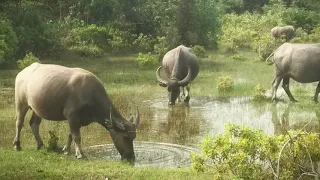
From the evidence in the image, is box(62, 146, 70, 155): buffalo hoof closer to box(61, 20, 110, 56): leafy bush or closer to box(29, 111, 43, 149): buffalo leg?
box(29, 111, 43, 149): buffalo leg

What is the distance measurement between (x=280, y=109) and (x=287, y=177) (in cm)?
608

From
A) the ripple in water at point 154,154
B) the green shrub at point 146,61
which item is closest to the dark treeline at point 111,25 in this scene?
the green shrub at point 146,61

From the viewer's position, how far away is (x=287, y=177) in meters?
5.86

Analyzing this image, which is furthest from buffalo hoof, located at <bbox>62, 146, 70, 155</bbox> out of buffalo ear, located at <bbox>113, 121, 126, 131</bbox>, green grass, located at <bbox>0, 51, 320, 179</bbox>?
buffalo ear, located at <bbox>113, 121, 126, 131</bbox>

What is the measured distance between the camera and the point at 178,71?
12.6 metres

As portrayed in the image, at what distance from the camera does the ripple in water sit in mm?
7594

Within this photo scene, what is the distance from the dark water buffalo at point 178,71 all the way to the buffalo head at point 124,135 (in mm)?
4746

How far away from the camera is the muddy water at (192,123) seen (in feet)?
26.7

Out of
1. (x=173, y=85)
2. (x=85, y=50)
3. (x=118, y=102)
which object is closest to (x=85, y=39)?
(x=85, y=50)

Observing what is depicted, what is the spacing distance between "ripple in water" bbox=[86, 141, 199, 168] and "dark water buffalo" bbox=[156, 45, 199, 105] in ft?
11.6

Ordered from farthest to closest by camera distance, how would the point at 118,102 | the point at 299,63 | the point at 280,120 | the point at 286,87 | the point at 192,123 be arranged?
the point at 286,87 < the point at 118,102 < the point at 299,63 < the point at 280,120 < the point at 192,123

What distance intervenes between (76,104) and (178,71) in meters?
5.54

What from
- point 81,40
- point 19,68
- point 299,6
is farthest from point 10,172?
point 299,6

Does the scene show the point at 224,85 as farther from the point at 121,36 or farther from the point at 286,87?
the point at 121,36
